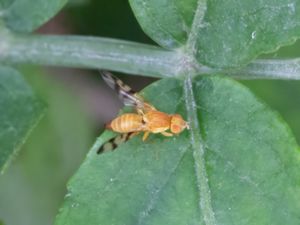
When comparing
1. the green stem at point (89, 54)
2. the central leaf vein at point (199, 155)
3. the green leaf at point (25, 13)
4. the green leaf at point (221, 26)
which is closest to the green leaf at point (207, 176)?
the central leaf vein at point (199, 155)

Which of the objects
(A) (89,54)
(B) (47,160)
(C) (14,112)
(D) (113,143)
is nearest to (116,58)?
(A) (89,54)

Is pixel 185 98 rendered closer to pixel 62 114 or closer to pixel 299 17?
pixel 299 17

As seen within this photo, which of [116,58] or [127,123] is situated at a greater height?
[116,58]

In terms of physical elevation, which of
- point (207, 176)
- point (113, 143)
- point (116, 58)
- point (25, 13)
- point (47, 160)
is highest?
point (25, 13)

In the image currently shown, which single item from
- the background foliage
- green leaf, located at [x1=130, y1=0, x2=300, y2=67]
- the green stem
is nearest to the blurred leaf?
the background foliage

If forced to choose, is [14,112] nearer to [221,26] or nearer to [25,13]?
[25,13]

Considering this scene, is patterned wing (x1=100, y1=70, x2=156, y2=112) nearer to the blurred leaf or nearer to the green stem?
the green stem
